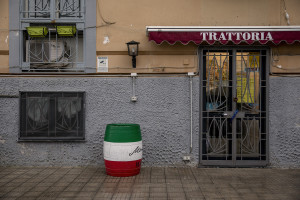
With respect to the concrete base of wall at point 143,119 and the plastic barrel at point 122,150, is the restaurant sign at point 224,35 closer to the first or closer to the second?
the concrete base of wall at point 143,119

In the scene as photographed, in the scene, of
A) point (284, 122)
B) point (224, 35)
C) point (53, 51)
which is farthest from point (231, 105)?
point (53, 51)

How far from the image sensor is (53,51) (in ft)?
23.4

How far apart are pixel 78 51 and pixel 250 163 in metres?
4.48

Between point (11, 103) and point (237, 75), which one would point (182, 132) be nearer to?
point (237, 75)

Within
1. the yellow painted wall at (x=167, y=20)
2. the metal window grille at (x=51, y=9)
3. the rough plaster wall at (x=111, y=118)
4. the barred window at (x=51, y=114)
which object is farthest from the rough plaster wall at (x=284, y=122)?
the metal window grille at (x=51, y=9)

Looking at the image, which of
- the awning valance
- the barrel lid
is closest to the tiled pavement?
the barrel lid

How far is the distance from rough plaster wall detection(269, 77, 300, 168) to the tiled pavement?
28 cm

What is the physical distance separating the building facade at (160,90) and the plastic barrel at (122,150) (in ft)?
2.54

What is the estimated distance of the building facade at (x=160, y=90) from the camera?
686 centimetres

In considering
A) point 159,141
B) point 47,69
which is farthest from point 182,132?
point 47,69

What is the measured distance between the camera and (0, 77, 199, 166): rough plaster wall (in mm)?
6887

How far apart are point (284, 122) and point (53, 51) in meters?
5.27

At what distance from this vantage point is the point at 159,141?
6887 mm

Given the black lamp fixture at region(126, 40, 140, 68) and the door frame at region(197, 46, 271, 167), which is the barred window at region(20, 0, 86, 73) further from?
the door frame at region(197, 46, 271, 167)
